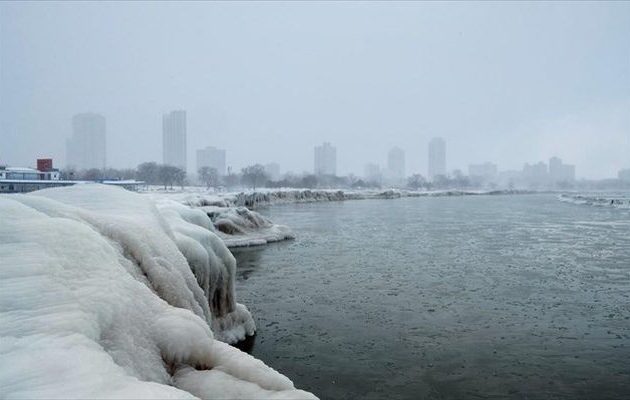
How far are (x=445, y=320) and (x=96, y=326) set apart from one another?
39.5 feet

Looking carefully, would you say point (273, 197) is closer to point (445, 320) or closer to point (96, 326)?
point (445, 320)

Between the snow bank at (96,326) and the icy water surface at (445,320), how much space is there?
5.28 meters

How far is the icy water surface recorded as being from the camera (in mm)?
10406

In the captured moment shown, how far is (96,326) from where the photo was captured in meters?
4.65

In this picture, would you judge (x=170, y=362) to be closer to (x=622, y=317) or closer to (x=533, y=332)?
(x=533, y=332)

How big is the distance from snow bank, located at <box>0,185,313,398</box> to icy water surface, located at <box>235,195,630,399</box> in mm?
5279

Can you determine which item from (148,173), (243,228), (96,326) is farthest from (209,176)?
(96,326)

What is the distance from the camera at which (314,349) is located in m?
12.2

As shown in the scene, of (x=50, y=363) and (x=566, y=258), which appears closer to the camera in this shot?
(x=50, y=363)

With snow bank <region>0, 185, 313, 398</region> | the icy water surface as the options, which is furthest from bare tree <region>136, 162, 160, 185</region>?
snow bank <region>0, 185, 313, 398</region>

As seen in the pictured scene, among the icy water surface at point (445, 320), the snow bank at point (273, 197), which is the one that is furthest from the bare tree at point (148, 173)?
the icy water surface at point (445, 320)

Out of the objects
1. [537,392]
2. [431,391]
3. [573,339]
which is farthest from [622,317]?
[431,391]

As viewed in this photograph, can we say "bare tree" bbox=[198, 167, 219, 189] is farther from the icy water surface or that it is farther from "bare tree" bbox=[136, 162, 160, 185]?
the icy water surface

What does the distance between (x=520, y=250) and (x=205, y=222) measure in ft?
65.9
